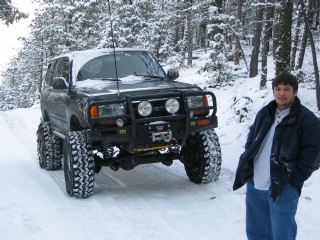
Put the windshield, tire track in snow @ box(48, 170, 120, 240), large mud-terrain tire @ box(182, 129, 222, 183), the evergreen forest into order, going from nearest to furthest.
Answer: tire track in snow @ box(48, 170, 120, 240) < large mud-terrain tire @ box(182, 129, 222, 183) < the windshield < the evergreen forest

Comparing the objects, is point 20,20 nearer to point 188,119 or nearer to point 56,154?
point 56,154

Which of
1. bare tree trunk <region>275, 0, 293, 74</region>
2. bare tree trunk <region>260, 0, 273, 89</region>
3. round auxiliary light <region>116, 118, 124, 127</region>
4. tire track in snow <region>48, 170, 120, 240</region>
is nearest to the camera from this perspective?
tire track in snow <region>48, 170, 120, 240</region>

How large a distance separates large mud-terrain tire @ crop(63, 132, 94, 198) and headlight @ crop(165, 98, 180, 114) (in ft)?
4.17

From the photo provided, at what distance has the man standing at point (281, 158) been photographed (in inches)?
109

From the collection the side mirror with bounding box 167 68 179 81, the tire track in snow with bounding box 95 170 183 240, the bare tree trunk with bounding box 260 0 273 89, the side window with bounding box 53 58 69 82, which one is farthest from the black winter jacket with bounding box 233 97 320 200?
the bare tree trunk with bounding box 260 0 273 89

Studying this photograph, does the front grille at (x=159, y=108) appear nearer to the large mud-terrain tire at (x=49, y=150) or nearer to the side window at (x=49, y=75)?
the large mud-terrain tire at (x=49, y=150)

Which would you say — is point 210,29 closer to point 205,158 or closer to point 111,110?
point 205,158

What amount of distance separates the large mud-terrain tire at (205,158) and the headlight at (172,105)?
0.89 metres

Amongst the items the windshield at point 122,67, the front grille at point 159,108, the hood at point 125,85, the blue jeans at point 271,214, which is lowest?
the blue jeans at point 271,214

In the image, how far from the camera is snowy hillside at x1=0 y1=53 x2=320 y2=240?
4.18 metres

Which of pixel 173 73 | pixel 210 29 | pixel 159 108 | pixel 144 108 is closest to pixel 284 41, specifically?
pixel 173 73

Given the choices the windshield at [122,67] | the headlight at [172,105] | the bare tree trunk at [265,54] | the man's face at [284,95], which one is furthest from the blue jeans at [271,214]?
the bare tree trunk at [265,54]

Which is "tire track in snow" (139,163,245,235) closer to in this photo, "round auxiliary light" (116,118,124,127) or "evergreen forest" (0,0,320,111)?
"round auxiliary light" (116,118,124,127)

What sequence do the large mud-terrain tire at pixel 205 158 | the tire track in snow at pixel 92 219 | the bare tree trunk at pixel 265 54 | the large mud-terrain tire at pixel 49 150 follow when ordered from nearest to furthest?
the tire track in snow at pixel 92 219, the large mud-terrain tire at pixel 205 158, the large mud-terrain tire at pixel 49 150, the bare tree trunk at pixel 265 54
